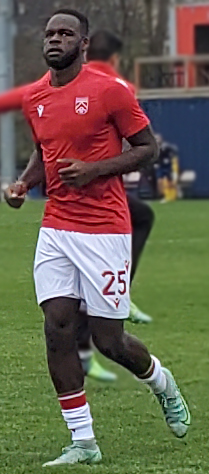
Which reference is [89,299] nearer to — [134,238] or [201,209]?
[134,238]

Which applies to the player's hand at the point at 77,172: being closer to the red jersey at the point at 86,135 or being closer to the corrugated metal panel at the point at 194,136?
the red jersey at the point at 86,135

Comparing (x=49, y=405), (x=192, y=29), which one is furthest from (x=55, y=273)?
(x=192, y=29)

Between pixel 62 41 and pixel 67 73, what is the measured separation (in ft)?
0.44

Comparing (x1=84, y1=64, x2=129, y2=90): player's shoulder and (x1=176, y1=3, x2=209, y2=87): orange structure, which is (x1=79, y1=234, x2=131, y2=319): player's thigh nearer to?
(x1=84, y1=64, x2=129, y2=90): player's shoulder

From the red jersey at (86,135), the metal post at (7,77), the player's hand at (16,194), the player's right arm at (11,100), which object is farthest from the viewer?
the metal post at (7,77)

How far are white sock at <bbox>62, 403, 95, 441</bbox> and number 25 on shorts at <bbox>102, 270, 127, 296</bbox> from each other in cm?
48

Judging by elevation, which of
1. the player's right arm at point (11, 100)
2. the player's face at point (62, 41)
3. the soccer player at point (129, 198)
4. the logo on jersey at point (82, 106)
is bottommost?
the soccer player at point (129, 198)

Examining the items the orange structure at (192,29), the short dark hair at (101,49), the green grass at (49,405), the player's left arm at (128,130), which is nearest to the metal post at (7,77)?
the short dark hair at (101,49)

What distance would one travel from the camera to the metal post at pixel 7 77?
8.11 meters

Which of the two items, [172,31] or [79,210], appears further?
[172,31]

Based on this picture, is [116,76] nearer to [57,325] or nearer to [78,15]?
[78,15]

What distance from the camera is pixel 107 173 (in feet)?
16.0

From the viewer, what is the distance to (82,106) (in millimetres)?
4871

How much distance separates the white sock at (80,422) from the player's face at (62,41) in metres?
1.40
